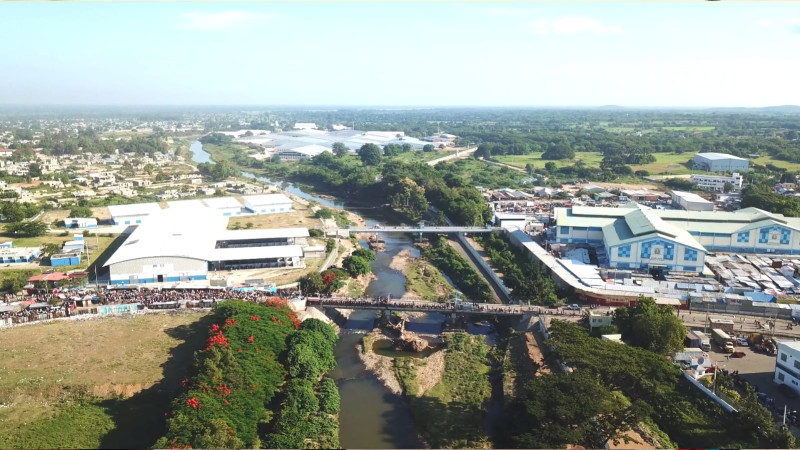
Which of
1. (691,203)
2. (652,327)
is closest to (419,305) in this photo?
(652,327)

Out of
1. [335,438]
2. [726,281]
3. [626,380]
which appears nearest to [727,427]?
[626,380]

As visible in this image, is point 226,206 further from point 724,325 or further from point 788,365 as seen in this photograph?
point 788,365

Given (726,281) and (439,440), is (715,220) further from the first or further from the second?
(439,440)

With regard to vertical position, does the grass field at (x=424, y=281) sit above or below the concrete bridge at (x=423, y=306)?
below

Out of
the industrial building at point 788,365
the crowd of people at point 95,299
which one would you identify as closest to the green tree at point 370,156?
the crowd of people at point 95,299

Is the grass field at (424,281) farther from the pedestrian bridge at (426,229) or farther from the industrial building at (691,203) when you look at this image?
the industrial building at (691,203)
